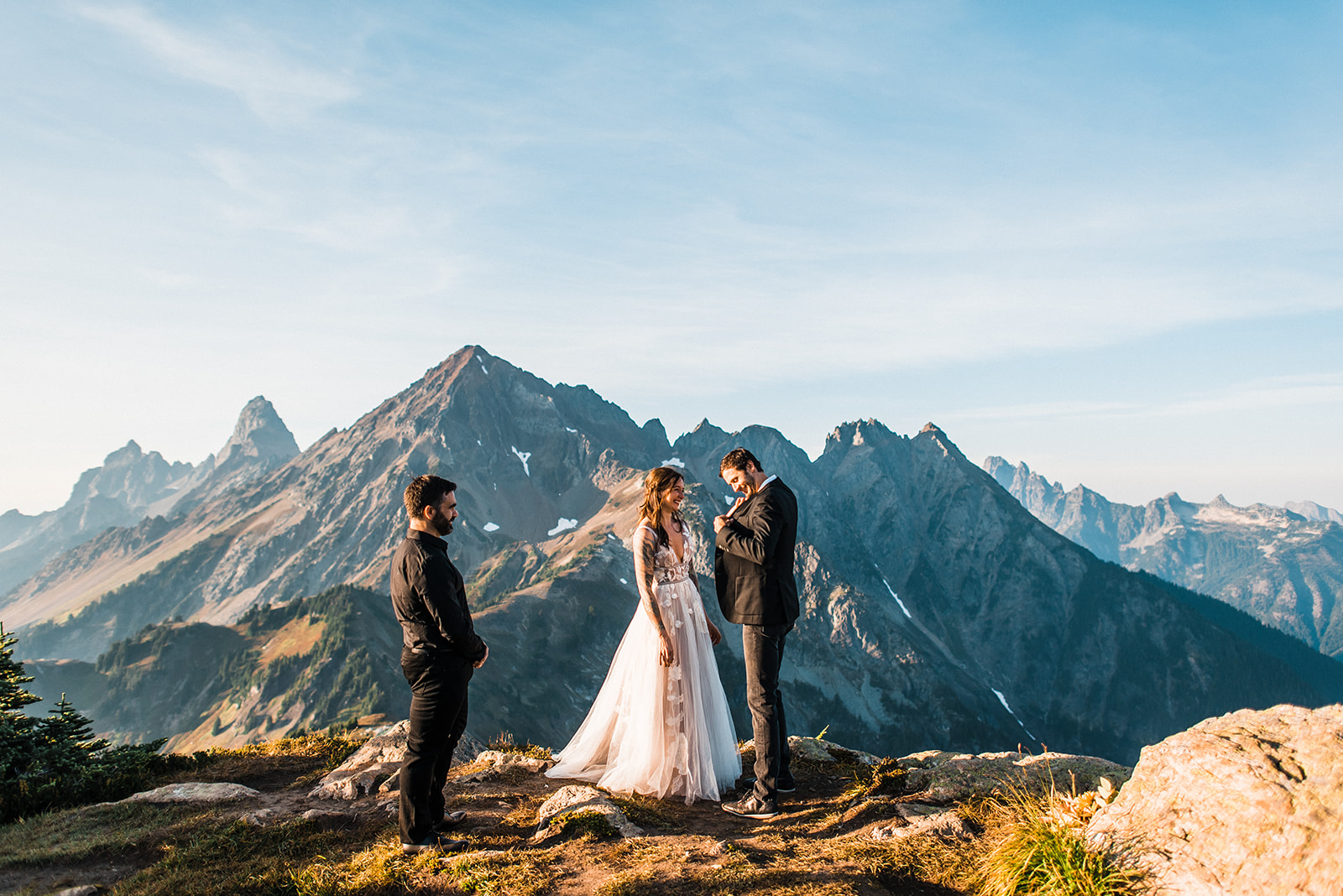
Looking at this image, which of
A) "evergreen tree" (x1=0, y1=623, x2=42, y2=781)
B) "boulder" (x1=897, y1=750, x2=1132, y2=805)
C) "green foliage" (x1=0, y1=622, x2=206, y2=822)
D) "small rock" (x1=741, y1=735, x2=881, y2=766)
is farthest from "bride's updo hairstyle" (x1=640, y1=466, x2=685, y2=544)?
"evergreen tree" (x1=0, y1=623, x2=42, y2=781)

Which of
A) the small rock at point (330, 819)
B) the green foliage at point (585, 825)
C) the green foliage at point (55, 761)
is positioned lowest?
the small rock at point (330, 819)

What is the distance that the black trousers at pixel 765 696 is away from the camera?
892 cm

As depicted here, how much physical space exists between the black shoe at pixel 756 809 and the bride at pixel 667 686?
597 millimetres

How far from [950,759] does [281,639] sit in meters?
193

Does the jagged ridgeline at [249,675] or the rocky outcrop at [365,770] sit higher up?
the rocky outcrop at [365,770]

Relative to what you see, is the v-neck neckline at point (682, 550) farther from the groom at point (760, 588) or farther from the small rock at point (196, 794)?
the small rock at point (196, 794)

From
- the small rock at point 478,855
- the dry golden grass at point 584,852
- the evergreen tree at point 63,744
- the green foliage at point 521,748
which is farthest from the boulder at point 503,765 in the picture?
the evergreen tree at point 63,744

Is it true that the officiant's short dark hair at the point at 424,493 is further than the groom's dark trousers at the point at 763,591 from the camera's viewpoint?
No

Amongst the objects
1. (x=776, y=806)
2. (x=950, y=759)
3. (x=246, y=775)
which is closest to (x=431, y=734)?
(x=776, y=806)

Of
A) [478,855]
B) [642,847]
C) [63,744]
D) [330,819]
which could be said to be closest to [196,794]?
[330,819]

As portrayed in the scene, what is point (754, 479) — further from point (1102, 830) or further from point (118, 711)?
point (118, 711)

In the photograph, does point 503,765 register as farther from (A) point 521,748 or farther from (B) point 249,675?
(B) point 249,675

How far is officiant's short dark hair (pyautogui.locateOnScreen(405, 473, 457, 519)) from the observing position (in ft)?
25.4

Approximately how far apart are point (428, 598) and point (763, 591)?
13.3ft
